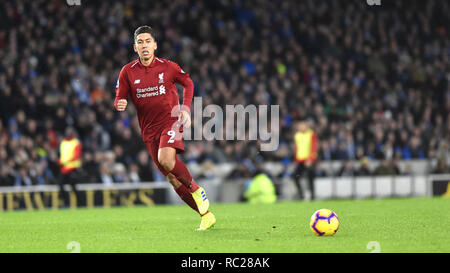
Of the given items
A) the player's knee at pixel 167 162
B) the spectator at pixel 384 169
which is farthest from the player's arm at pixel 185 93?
the spectator at pixel 384 169

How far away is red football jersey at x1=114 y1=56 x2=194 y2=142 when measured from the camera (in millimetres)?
9250

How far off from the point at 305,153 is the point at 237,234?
31.3 ft

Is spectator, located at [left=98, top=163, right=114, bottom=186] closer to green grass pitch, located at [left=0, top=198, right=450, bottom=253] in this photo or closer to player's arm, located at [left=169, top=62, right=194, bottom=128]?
green grass pitch, located at [left=0, top=198, right=450, bottom=253]

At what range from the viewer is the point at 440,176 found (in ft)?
68.2

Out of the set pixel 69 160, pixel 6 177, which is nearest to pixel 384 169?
pixel 69 160

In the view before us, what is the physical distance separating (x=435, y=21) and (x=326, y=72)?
19.6 feet

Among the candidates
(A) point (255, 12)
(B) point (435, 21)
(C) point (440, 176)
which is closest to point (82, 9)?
(A) point (255, 12)

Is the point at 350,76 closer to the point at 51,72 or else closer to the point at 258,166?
the point at 258,166

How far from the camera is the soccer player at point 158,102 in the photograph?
9180 millimetres

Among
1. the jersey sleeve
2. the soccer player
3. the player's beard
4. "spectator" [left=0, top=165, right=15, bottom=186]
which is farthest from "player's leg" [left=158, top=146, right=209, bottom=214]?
"spectator" [left=0, top=165, right=15, bottom=186]

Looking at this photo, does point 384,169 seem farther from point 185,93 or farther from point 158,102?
point 158,102

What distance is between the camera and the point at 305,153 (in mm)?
18219

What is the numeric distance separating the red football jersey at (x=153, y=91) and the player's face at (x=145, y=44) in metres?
0.15

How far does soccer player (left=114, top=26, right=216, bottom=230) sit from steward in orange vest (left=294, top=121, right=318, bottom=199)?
9.04m
